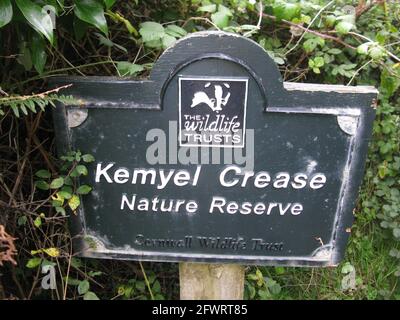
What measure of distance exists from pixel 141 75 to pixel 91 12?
1.45 ft

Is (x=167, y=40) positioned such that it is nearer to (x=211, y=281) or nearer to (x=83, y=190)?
(x=83, y=190)

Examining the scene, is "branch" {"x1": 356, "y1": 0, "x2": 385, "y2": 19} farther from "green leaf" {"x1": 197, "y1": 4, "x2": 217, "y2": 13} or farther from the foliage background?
"green leaf" {"x1": 197, "y1": 4, "x2": 217, "y2": 13}

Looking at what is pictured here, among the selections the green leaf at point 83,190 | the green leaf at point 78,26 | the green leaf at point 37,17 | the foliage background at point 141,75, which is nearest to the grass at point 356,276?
the foliage background at point 141,75

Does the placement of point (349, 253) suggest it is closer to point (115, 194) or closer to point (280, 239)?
point (280, 239)

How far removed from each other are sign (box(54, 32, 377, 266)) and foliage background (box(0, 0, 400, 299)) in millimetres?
98

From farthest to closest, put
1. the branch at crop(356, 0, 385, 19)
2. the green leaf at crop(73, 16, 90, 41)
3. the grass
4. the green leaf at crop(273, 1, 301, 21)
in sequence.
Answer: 1. the grass
2. the branch at crop(356, 0, 385, 19)
3. the green leaf at crop(273, 1, 301, 21)
4. the green leaf at crop(73, 16, 90, 41)

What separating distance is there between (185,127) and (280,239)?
0.46 meters

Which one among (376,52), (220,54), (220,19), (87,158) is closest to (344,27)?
(376,52)

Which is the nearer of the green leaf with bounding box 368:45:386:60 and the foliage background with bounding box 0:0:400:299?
the foliage background with bounding box 0:0:400:299

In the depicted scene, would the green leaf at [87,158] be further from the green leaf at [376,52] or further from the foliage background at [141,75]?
the green leaf at [376,52]

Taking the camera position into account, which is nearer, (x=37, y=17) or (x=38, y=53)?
(x=37, y=17)

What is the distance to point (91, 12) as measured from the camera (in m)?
1.18

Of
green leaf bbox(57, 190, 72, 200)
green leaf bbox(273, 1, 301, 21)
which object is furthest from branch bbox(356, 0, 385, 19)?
green leaf bbox(57, 190, 72, 200)

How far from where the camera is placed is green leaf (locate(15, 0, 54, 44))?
1.04 metres
